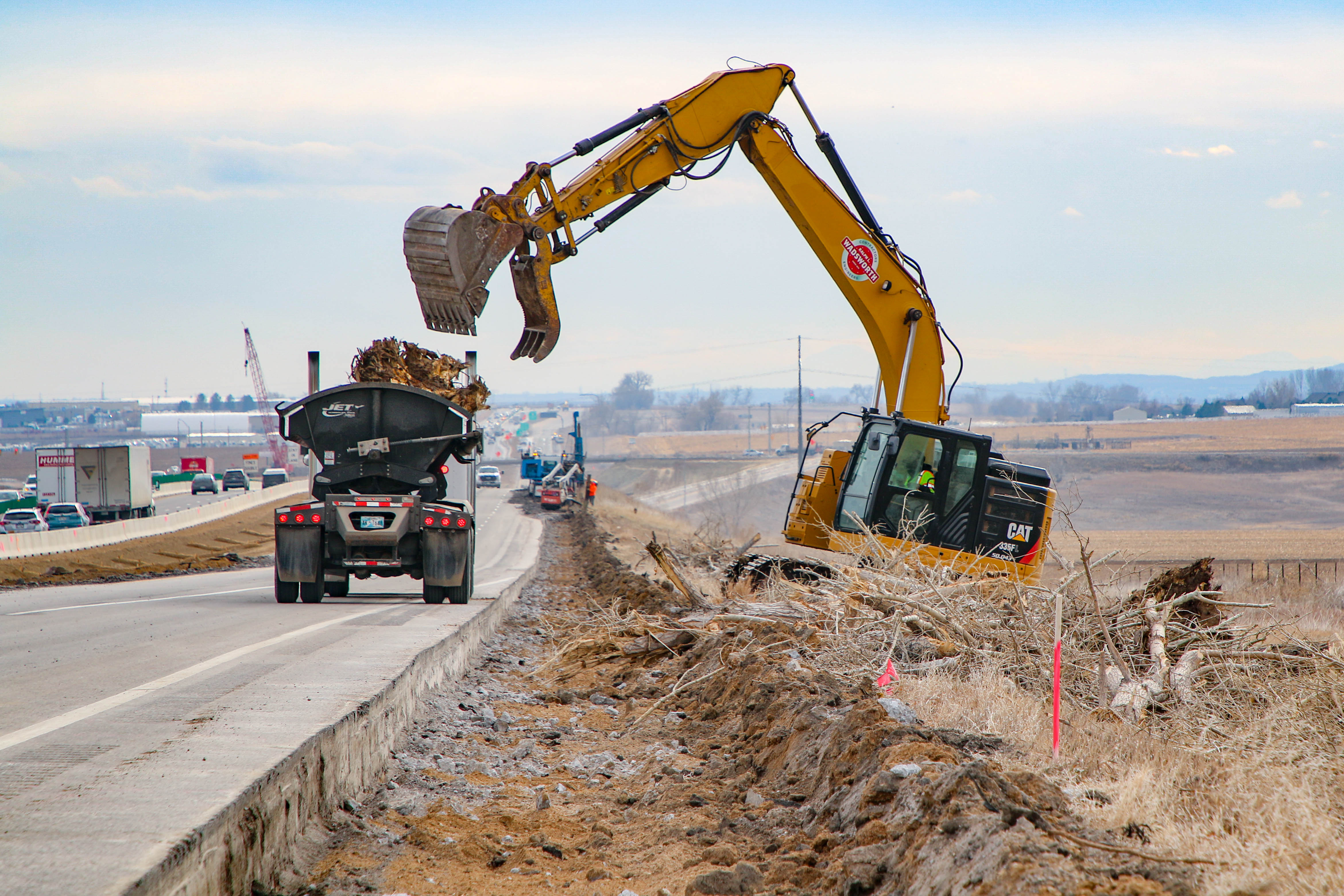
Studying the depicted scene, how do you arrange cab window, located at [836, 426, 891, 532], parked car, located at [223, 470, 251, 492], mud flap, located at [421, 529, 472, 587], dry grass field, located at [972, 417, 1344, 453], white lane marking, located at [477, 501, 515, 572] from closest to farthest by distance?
cab window, located at [836, 426, 891, 532] < mud flap, located at [421, 529, 472, 587] < white lane marking, located at [477, 501, 515, 572] < parked car, located at [223, 470, 251, 492] < dry grass field, located at [972, 417, 1344, 453]

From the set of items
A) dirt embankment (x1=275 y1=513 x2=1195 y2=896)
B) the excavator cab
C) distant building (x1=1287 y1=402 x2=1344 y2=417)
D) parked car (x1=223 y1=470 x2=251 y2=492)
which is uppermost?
distant building (x1=1287 y1=402 x2=1344 y2=417)

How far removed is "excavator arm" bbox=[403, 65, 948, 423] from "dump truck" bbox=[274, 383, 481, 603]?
2.93 m

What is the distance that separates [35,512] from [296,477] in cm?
6513

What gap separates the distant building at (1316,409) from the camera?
504 ft

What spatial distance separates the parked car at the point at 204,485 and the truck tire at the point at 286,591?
60385 mm

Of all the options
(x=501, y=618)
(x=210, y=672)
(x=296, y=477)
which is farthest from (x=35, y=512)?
(x=296, y=477)

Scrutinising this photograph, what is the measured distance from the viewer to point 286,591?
14945mm

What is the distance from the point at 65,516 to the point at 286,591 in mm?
30838

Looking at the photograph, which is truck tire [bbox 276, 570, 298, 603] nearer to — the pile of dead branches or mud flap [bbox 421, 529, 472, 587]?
mud flap [bbox 421, 529, 472, 587]

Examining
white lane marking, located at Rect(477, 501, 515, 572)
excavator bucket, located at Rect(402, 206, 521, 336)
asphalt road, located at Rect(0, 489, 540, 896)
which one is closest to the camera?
asphalt road, located at Rect(0, 489, 540, 896)

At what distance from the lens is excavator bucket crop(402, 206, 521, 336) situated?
38.8 feet

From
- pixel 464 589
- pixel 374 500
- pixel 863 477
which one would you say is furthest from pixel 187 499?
pixel 863 477

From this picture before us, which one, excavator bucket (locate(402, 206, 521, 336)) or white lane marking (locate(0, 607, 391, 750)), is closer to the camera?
white lane marking (locate(0, 607, 391, 750))

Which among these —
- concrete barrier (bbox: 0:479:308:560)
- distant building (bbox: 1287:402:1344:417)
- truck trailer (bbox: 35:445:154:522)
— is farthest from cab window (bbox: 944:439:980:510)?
distant building (bbox: 1287:402:1344:417)
